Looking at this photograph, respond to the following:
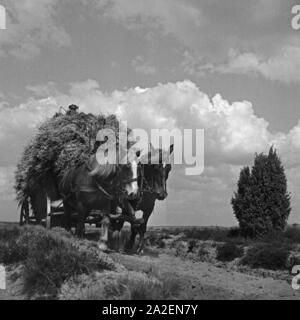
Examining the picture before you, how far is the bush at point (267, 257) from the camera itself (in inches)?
794

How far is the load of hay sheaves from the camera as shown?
57.0 feet

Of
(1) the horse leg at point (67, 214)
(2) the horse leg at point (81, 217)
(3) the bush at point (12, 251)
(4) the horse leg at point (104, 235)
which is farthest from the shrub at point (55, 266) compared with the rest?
(1) the horse leg at point (67, 214)

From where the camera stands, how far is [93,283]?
9.23 meters

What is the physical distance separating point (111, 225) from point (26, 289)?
22.7 ft

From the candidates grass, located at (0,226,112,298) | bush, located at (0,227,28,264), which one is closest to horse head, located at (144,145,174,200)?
bush, located at (0,227,28,264)

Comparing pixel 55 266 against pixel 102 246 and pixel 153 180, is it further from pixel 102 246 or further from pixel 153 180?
pixel 153 180

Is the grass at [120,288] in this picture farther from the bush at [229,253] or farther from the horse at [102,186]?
the bush at [229,253]

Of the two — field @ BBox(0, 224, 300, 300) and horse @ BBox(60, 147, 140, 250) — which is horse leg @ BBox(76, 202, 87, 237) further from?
field @ BBox(0, 224, 300, 300)

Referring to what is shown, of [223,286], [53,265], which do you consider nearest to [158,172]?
[223,286]

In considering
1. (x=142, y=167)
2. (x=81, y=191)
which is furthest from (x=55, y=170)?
(x=142, y=167)

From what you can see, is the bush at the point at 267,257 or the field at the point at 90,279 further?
the bush at the point at 267,257

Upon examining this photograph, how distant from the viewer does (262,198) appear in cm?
3050
